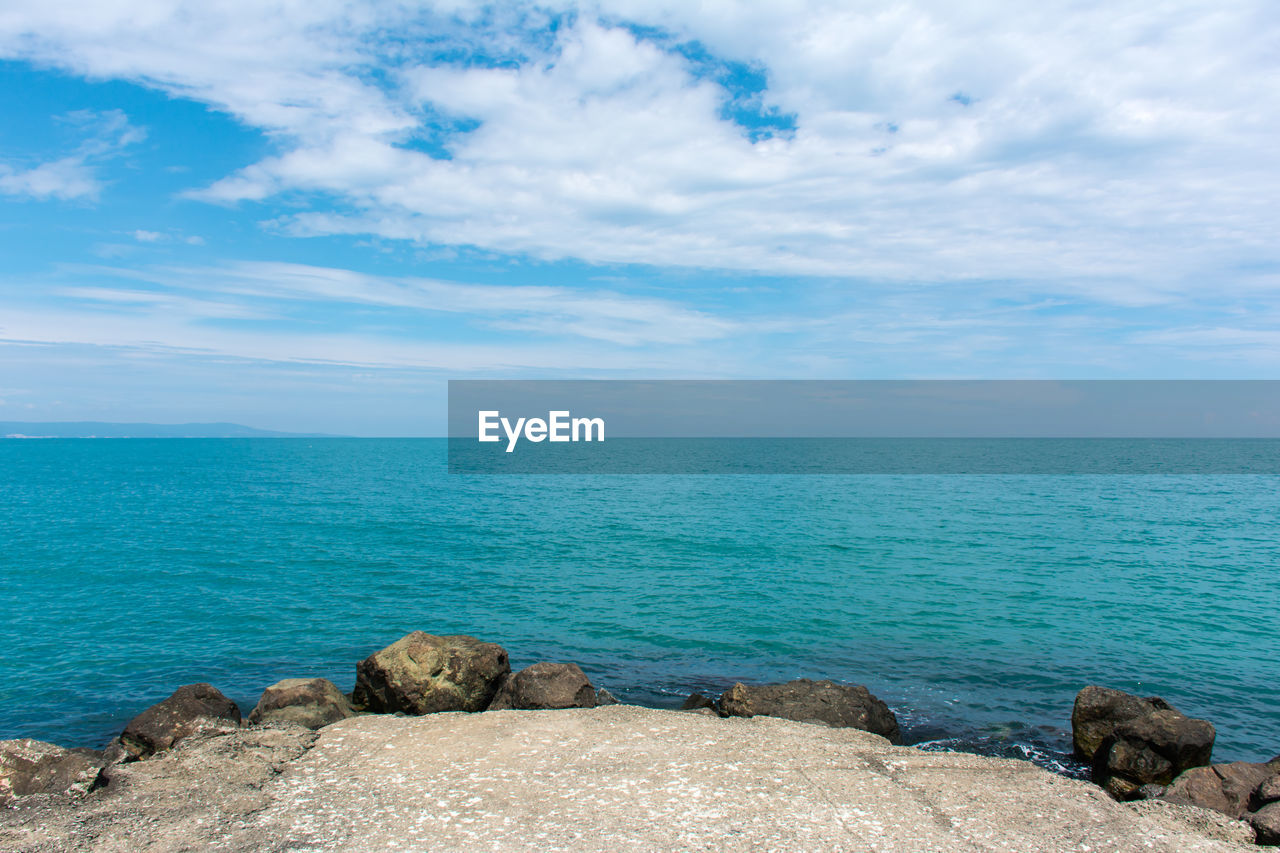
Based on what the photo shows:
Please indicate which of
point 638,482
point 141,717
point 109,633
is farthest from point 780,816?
point 638,482

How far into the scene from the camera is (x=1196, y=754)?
45.7 ft

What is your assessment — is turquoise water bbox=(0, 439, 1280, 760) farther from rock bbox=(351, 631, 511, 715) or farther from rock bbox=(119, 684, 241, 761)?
rock bbox=(351, 631, 511, 715)

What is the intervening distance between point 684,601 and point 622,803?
1957 centimetres

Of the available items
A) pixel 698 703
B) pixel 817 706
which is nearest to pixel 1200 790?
pixel 817 706

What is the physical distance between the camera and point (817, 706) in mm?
16344

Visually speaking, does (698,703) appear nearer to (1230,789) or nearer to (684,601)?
(1230,789)

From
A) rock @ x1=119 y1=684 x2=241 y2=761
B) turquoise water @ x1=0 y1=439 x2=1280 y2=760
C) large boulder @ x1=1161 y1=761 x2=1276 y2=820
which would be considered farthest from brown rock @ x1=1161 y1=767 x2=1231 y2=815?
rock @ x1=119 y1=684 x2=241 y2=761

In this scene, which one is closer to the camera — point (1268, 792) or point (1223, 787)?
point (1268, 792)

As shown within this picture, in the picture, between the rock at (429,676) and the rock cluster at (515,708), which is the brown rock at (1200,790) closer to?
the rock cluster at (515,708)

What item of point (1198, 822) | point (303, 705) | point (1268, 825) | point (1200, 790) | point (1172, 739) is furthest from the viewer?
point (303, 705)

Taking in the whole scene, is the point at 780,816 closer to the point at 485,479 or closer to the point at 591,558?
the point at 591,558

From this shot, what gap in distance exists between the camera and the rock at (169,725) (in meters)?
14.2

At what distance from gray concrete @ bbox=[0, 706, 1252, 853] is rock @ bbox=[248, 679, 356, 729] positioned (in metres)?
2.15

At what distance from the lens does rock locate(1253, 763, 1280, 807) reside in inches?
452
